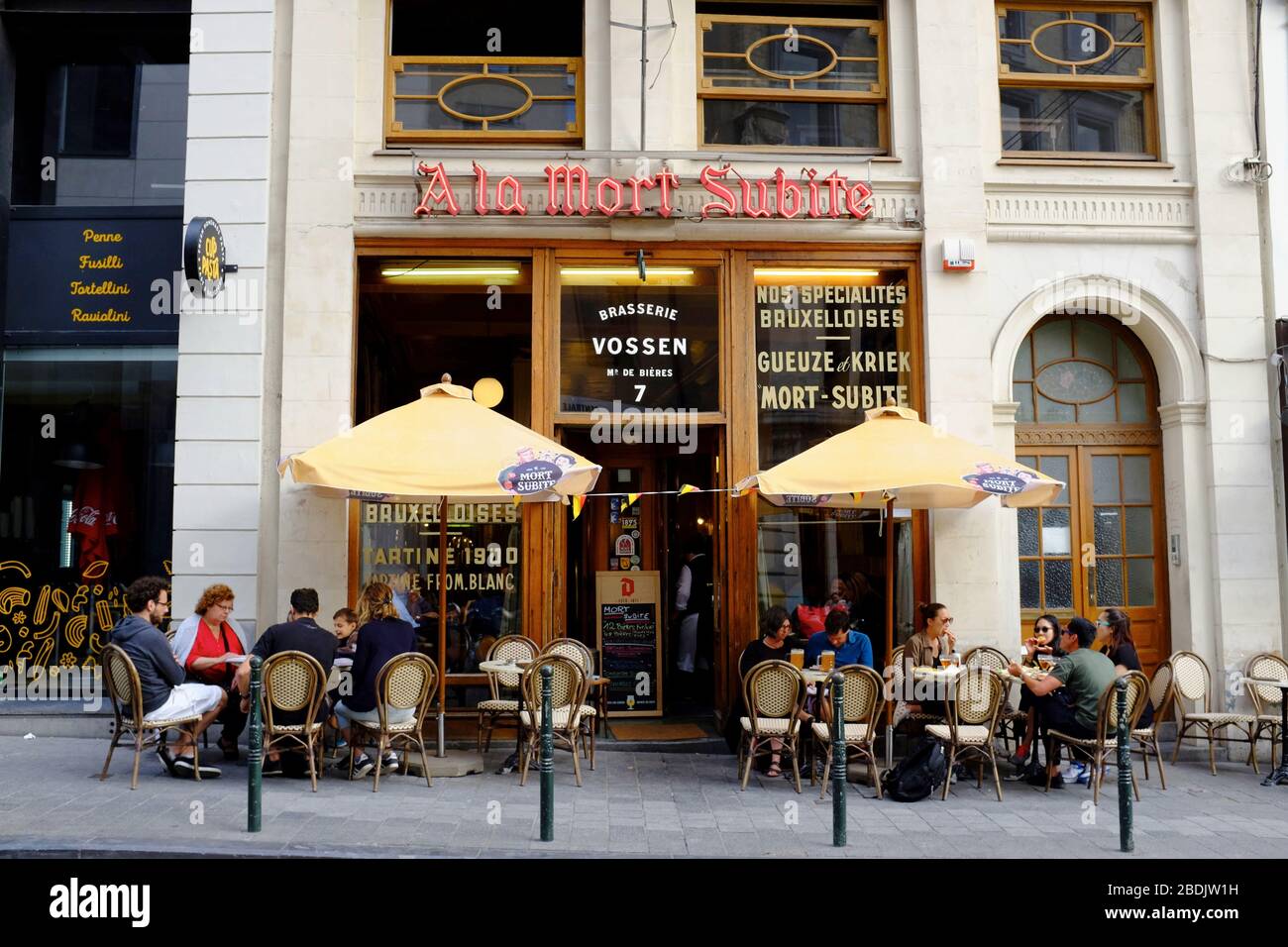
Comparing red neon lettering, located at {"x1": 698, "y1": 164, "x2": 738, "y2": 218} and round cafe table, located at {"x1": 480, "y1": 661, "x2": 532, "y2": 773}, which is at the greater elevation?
red neon lettering, located at {"x1": 698, "y1": 164, "x2": 738, "y2": 218}

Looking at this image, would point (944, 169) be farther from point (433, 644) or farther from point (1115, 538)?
point (433, 644)

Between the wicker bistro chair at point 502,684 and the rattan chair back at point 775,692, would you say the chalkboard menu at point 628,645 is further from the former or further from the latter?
the rattan chair back at point 775,692

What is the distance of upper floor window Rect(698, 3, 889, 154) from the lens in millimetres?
11469

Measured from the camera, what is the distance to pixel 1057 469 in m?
11.6

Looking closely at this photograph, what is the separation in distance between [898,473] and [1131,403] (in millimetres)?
4423

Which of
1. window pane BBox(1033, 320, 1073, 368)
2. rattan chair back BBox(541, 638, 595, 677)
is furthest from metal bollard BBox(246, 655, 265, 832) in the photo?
window pane BBox(1033, 320, 1073, 368)

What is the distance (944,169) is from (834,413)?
278 centimetres

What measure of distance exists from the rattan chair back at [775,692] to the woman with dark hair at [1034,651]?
2.18 metres

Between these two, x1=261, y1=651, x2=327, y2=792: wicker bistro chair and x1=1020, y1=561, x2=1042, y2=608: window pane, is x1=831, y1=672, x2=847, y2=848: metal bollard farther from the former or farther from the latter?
x1=1020, y1=561, x2=1042, y2=608: window pane

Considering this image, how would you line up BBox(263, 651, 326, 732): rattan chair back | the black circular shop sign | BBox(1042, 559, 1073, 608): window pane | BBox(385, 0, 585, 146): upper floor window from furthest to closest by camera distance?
1. BBox(1042, 559, 1073, 608): window pane
2. BBox(385, 0, 585, 146): upper floor window
3. the black circular shop sign
4. BBox(263, 651, 326, 732): rattan chair back

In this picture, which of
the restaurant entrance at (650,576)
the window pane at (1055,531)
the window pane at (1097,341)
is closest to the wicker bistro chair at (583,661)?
the restaurant entrance at (650,576)

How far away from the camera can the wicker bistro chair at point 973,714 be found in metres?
8.80

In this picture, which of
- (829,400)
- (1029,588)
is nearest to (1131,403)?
(1029,588)

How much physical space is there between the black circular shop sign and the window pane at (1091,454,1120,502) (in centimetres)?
926
